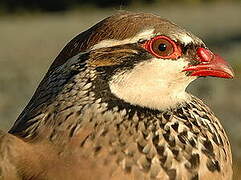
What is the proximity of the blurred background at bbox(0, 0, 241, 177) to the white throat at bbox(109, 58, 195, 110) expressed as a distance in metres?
0.63

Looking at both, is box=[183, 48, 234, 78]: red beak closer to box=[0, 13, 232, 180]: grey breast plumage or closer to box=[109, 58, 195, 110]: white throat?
box=[109, 58, 195, 110]: white throat

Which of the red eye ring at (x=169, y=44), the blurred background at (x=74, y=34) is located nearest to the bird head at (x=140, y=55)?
the red eye ring at (x=169, y=44)

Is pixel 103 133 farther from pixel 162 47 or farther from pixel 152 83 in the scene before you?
pixel 162 47

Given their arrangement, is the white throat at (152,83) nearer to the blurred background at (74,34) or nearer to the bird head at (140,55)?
the bird head at (140,55)

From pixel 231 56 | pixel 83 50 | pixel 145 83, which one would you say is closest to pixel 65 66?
pixel 83 50

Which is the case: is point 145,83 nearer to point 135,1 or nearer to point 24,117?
point 24,117

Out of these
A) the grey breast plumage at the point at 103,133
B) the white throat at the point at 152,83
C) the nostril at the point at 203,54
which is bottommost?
the grey breast plumage at the point at 103,133

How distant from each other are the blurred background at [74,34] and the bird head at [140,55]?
21.3 inches

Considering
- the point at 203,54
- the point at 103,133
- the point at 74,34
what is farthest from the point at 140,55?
the point at 74,34

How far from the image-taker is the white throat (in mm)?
5770

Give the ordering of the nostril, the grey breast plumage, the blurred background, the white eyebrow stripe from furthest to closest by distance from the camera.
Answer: the blurred background < the nostril < the white eyebrow stripe < the grey breast plumage

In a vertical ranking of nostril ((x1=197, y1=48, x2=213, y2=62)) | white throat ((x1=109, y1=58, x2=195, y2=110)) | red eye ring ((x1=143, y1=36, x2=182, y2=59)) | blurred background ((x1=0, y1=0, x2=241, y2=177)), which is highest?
red eye ring ((x1=143, y1=36, x2=182, y2=59))

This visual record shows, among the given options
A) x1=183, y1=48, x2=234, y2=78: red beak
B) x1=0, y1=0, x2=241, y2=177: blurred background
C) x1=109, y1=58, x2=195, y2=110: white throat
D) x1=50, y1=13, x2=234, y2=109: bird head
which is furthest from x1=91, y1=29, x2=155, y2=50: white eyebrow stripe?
x1=0, y1=0, x2=241, y2=177: blurred background

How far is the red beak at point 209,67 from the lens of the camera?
6.00 meters
